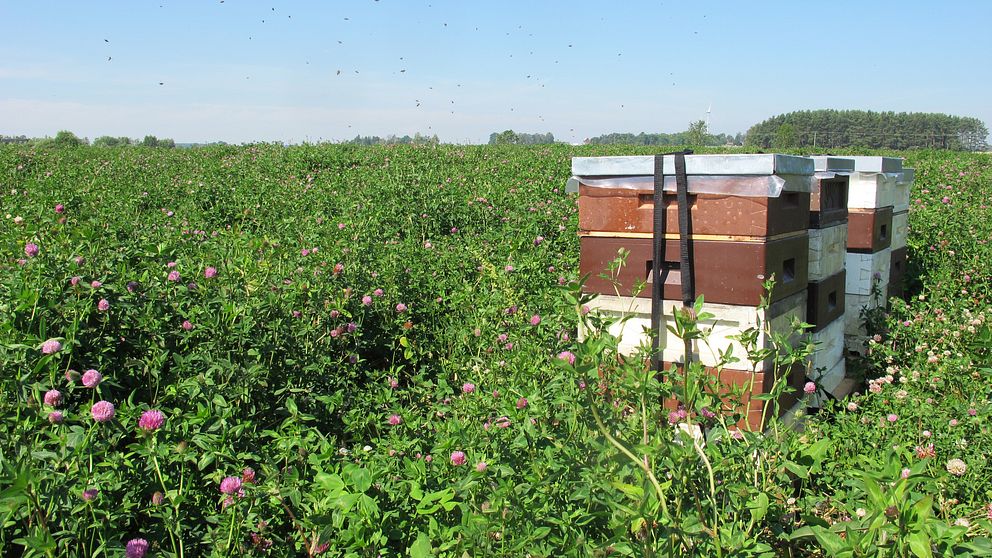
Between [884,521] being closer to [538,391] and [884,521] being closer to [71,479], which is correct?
[538,391]

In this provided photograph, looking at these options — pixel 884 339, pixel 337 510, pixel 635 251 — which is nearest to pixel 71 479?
pixel 337 510

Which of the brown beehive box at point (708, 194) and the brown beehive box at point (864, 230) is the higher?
the brown beehive box at point (708, 194)

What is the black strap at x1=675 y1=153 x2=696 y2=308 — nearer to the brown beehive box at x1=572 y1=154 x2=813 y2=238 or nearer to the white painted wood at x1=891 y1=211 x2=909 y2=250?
the brown beehive box at x1=572 y1=154 x2=813 y2=238

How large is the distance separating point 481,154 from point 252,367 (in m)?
13.8

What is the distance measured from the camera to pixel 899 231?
559 cm

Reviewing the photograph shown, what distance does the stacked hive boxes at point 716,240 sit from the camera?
3.17m

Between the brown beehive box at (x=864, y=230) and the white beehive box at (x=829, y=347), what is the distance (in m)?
0.75

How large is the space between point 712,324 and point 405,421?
149 cm

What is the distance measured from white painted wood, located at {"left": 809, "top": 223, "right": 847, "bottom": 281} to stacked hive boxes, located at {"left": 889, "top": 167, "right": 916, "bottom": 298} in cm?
136

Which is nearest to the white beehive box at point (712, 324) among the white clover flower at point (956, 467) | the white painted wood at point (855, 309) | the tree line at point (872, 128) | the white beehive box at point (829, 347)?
the white beehive box at point (829, 347)

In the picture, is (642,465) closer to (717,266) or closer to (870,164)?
(717,266)

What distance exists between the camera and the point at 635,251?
134 inches

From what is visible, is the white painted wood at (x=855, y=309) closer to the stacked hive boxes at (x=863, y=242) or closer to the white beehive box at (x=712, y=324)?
the stacked hive boxes at (x=863, y=242)

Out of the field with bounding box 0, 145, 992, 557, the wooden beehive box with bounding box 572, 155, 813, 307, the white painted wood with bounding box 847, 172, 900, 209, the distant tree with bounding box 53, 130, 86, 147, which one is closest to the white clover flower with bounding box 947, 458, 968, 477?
the field with bounding box 0, 145, 992, 557
